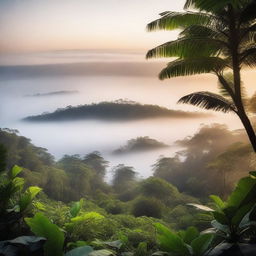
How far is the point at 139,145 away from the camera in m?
51.4

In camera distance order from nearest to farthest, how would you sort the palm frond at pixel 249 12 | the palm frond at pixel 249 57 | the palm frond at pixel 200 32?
the palm frond at pixel 249 12 < the palm frond at pixel 249 57 < the palm frond at pixel 200 32

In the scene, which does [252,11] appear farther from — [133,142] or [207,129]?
[133,142]

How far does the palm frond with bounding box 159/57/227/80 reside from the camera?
541 centimetres

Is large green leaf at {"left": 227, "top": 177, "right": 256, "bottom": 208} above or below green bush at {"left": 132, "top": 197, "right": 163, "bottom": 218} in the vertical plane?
above

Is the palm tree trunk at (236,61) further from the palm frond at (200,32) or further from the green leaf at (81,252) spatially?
the green leaf at (81,252)

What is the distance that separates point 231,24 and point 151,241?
397 cm

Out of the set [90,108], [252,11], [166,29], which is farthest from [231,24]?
[90,108]

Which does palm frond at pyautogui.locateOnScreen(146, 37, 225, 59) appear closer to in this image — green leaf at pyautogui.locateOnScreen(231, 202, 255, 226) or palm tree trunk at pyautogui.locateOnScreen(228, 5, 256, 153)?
palm tree trunk at pyautogui.locateOnScreen(228, 5, 256, 153)

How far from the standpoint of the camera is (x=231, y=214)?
12.5 feet

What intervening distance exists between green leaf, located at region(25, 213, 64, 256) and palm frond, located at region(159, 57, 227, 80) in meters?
2.88

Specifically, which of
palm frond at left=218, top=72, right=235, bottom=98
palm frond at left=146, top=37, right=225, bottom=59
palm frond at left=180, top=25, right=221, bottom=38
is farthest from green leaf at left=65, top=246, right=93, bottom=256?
palm frond at left=218, top=72, right=235, bottom=98

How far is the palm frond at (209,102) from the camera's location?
5.45m

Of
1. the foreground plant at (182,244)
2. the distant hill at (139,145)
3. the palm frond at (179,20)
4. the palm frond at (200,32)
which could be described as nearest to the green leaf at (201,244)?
the foreground plant at (182,244)

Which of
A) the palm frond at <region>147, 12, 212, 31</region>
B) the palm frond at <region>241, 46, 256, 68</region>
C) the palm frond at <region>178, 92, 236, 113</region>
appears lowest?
the palm frond at <region>178, 92, 236, 113</region>
